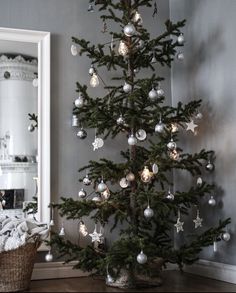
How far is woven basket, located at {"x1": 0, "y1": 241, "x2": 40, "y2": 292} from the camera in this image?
2.21 m

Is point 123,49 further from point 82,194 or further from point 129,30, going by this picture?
point 82,194

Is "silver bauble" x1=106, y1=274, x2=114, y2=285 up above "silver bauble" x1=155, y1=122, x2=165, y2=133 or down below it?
below

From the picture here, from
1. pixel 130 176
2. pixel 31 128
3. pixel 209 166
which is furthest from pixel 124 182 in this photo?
pixel 31 128

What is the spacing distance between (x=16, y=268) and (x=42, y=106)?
0.94 meters

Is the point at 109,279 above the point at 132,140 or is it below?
below

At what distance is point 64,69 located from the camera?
2.79m

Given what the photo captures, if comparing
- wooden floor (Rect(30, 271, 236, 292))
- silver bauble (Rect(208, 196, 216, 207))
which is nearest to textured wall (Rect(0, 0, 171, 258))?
wooden floor (Rect(30, 271, 236, 292))

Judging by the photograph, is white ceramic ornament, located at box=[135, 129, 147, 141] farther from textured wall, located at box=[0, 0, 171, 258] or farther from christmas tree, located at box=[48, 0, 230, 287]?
textured wall, located at box=[0, 0, 171, 258]

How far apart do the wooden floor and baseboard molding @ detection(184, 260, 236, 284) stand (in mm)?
55

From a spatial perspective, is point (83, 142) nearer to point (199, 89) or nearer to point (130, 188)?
point (130, 188)

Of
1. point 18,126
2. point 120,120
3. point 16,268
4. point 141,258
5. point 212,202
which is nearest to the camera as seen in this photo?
point 141,258

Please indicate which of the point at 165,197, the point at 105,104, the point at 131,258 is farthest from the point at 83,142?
the point at 131,258

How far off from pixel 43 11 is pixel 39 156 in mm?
892

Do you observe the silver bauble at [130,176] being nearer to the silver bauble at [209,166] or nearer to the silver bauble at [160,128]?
the silver bauble at [160,128]
